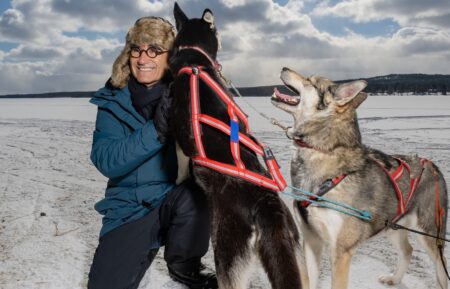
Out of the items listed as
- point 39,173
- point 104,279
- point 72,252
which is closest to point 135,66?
point 104,279

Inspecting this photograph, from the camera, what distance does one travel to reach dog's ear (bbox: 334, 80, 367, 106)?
2.95 metres

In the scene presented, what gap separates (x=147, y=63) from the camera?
2.86 metres

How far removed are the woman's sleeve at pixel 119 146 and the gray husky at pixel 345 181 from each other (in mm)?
1145

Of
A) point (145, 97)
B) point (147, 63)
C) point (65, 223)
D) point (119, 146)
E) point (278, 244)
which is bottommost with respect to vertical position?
point (65, 223)

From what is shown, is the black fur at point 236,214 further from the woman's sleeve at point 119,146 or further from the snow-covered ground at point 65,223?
the snow-covered ground at point 65,223

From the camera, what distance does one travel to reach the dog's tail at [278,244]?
1906 mm

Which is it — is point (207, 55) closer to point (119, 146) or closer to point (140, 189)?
point (119, 146)

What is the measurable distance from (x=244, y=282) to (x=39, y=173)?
567 cm

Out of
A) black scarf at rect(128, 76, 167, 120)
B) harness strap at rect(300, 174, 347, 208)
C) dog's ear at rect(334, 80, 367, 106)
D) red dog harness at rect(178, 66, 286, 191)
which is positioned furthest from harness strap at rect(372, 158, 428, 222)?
black scarf at rect(128, 76, 167, 120)

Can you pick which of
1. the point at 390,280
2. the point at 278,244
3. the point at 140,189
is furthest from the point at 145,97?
the point at 390,280

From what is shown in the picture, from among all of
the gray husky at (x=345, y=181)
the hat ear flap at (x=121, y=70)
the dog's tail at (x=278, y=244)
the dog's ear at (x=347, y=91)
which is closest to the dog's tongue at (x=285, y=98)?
the gray husky at (x=345, y=181)

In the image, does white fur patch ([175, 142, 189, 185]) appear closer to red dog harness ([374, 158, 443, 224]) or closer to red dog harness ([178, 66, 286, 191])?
red dog harness ([178, 66, 286, 191])

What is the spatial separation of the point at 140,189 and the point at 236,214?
3.04 feet

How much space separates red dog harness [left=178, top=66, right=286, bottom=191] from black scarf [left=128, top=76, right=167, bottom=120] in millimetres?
415
